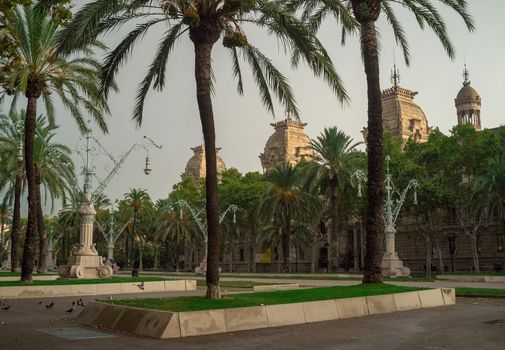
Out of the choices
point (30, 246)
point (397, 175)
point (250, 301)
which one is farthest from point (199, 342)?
point (397, 175)

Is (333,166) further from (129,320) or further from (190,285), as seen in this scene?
(129,320)

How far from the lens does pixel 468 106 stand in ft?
232

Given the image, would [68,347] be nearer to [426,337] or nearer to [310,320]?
[310,320]

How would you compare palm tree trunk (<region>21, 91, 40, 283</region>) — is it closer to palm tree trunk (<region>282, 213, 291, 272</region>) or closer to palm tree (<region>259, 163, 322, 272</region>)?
palm tree (<region>259, 163, 322, 272</region>)

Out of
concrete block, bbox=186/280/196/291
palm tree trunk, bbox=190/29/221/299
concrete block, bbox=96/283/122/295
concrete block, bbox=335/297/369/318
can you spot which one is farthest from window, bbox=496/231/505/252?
palm tree trunk, bbox=190/29/221/299

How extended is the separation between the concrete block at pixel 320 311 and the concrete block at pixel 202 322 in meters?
2.29

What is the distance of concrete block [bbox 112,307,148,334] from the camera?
10602 millimetres

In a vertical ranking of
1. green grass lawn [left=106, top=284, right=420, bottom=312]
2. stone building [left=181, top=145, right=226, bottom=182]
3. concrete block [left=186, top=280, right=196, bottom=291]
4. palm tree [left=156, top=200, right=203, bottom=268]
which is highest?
stone building [left=181, top=145, right=226, bottom=182]

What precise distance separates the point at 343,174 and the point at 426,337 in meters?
35.2

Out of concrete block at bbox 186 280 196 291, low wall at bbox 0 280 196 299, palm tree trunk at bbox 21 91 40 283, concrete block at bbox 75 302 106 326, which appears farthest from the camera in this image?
concrete block at bbox 186 280 196 291

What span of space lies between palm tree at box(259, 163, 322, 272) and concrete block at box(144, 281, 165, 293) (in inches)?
942

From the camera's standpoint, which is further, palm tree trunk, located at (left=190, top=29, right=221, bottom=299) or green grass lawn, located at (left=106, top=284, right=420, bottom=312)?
palm tree trunk, located at (left=190, top=29, right=221, bottom=299)

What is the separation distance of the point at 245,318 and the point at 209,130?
17.4ft

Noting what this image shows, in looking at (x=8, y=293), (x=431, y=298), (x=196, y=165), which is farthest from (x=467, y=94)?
(x=8, y=293)
